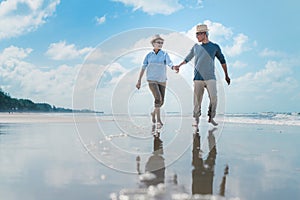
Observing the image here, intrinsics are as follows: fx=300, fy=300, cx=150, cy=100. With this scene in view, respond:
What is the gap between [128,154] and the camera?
166 inches

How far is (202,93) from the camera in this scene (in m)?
5.95

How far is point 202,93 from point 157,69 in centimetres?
141

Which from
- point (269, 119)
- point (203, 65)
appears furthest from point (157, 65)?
point (269, 119)

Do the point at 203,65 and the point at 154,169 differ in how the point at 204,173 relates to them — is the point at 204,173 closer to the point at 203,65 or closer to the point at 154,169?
the point at 154,169

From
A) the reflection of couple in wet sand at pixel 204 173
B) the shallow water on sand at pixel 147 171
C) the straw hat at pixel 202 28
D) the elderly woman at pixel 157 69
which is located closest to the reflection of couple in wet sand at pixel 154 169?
the shallow water on sand at pixel 147 171

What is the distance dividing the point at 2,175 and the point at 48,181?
572 mm

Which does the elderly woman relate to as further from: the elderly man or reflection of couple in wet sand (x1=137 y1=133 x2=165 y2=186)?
reflection of couple in wet sand (x1=137 y1=133 x2=165 y2=186)

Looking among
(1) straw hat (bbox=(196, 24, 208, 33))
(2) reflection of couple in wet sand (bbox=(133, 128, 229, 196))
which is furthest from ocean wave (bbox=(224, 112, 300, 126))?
(2) reflection of couple in wet sand (bbox=(133, 128, 229, 196))

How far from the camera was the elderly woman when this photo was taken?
6.60m

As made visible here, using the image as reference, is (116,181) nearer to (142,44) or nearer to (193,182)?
(193,182)

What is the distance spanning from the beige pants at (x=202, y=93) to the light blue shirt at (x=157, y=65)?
3.24ft

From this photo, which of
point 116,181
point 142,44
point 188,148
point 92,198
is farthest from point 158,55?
point 92,198

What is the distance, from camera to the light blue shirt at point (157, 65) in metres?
6.75

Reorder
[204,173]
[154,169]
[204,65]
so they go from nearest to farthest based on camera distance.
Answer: [204,173]
[154,169]
[204,65]
